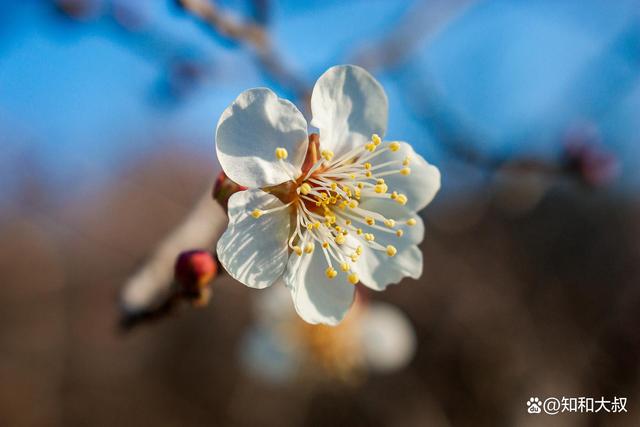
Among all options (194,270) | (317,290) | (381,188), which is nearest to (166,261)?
(194,270)

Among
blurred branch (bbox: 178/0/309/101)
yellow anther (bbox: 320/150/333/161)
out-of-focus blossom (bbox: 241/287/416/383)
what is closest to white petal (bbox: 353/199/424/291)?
yellow anther (bbox: 320/150/333/161)

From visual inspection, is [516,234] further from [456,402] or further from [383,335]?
[383,335]

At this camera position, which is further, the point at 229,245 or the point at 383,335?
the point at 383,335

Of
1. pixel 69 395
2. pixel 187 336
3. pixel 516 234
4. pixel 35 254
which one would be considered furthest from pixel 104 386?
pixel 516 234

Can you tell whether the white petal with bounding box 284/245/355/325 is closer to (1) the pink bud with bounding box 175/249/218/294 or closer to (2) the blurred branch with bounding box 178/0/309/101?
(1) the pink bud with bounding box 175/249/218/294

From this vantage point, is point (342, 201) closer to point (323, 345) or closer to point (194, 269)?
point (194, 269)

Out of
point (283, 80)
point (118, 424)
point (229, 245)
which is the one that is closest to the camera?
point (229, 245)
